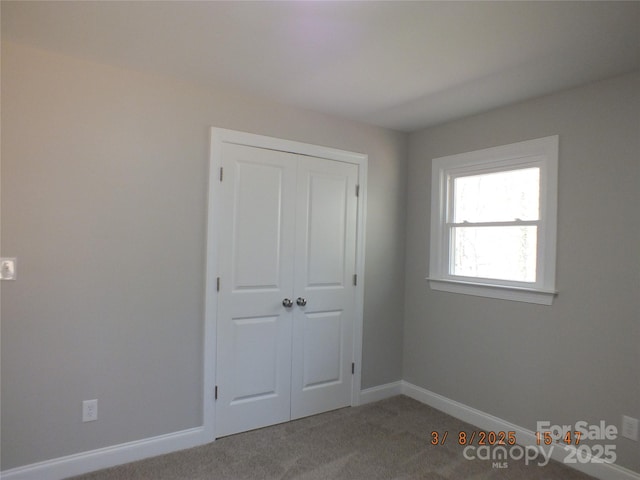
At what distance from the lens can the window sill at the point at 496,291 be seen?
2604 mm

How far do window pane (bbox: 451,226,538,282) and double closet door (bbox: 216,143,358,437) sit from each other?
904 mm

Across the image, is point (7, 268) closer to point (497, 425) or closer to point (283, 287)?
point (283, 287)

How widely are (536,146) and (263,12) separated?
6.61 ft

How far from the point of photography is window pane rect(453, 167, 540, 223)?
108 inches

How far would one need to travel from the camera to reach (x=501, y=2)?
1.60 m

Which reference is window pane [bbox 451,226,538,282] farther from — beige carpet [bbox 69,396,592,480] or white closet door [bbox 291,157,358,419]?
beige carpet [bbox 69,396,592,480]

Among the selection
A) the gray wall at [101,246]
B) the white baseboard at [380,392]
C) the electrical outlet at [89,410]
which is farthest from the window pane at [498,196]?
the electrical outlet at [89,410]

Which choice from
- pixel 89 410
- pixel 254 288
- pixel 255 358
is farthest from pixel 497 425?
pixel 89 410

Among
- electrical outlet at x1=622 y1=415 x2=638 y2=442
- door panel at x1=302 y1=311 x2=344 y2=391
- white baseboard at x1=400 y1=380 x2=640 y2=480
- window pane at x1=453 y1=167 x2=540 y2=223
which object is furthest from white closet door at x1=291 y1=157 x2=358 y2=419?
electrical outlet at x1=622 y1=415 x2=638 y2=442

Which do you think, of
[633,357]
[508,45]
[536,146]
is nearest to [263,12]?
[508,45]

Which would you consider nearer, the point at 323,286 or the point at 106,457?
the point at 106,457

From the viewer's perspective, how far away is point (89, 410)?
228 cm

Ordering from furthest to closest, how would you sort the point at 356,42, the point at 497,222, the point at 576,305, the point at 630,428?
the point at 497,222 → the point at 576,305 → the point at 630,428 → the point at 356,42

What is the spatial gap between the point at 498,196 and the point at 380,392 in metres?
1.95
